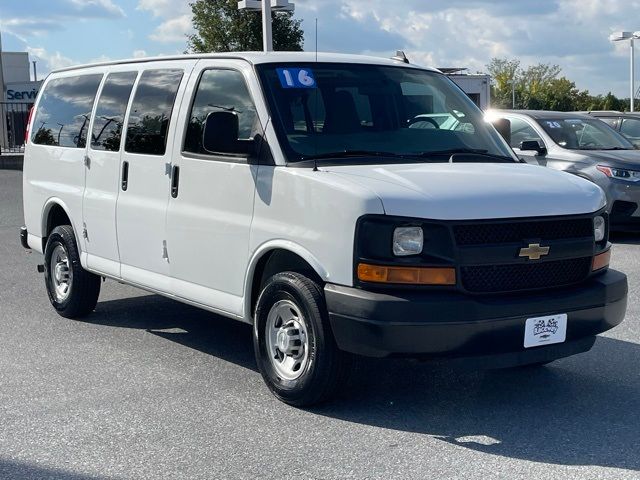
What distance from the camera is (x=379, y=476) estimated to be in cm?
459

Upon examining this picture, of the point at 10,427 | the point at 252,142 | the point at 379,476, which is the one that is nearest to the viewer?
the point at 379,476

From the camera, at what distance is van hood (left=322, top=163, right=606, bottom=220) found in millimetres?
5090

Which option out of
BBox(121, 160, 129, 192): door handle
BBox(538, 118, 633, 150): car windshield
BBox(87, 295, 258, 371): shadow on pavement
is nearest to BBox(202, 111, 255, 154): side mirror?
BBox(121, 160, 129, 192): door handle

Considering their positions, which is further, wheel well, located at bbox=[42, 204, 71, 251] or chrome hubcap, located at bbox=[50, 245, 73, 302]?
wheel well, located at bbox=[42, 204, 71, 251]

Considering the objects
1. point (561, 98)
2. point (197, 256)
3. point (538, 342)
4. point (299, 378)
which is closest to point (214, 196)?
point (197, 256)

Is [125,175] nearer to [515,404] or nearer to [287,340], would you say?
[287,340]

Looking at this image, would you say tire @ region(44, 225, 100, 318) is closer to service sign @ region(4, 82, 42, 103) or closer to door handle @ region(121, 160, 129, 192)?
door handle @ region(121, 160, 129, 192)

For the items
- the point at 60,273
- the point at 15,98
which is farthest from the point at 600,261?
the point at 15,98

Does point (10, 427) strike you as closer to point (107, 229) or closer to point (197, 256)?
point (197, 256)

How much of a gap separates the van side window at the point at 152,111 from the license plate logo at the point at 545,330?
286 centimetres

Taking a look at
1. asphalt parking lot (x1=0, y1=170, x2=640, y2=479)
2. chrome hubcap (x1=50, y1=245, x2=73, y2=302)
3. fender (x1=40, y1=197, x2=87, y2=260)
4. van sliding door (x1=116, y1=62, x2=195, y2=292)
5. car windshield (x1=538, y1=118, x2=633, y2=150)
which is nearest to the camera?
asphalt parking lot (x1=0, y1=170, x2=640, y2=479)

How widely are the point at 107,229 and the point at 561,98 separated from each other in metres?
72.9

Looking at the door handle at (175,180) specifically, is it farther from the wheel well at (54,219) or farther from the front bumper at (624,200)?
the front bumper at (624,200)

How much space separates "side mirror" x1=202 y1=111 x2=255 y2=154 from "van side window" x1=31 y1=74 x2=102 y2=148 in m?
2.35
